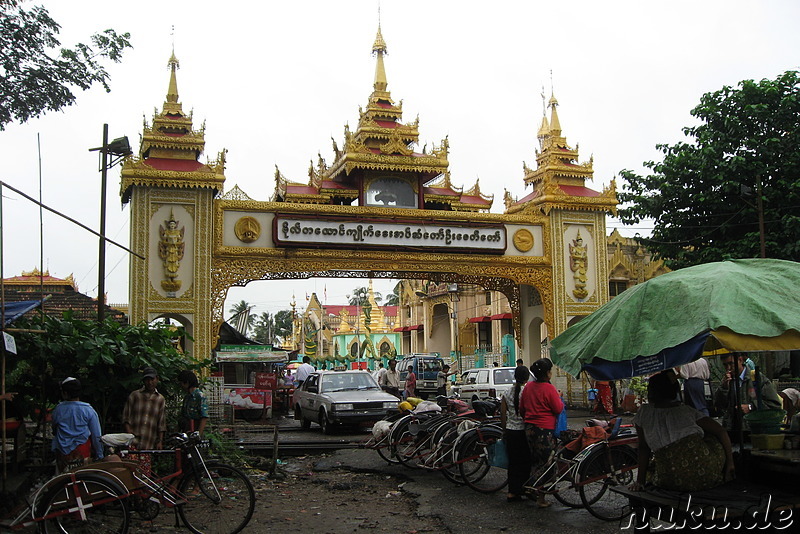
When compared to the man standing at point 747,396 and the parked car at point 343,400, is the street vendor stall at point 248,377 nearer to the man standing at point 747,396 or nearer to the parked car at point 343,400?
the parked car at point 343,400

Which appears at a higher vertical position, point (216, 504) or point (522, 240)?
point (522, 240)

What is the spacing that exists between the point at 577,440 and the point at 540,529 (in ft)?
3.48

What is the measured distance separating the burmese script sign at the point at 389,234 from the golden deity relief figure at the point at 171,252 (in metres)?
2.38

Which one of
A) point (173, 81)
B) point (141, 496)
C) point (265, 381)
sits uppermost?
point (173, 81)

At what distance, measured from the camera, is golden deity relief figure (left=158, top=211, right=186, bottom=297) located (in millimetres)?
18984

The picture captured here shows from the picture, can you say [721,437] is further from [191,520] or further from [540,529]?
[191,520]

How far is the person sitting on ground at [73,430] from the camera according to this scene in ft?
24.9

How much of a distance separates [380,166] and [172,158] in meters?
5.44

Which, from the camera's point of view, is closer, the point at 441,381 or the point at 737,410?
the point at 737,410

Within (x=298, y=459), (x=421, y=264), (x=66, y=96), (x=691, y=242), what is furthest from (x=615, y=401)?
(x=66, y=96)

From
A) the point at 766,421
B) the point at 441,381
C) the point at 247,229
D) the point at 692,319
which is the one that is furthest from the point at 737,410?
the point at 441,381

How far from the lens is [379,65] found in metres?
24.6

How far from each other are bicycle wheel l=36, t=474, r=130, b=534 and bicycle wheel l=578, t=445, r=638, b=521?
434 centimetres

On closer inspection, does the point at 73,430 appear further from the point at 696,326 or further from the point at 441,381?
the point at 441,381
